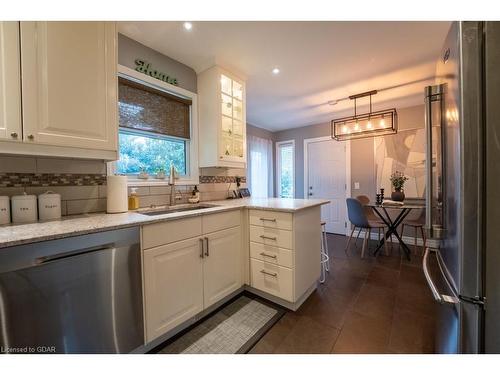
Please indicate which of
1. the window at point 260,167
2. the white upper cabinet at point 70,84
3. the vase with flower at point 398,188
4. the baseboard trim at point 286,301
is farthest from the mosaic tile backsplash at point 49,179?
the vase with flower at point 398,188

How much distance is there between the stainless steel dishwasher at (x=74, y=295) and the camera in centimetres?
83

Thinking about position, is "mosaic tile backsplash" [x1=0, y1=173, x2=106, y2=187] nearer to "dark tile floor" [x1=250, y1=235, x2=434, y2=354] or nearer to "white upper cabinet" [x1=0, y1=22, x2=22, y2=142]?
"white upper cabinet" [x1=0, y1=22, x2=22, y2=142]

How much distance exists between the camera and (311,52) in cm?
199

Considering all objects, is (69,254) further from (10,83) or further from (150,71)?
(150,71)

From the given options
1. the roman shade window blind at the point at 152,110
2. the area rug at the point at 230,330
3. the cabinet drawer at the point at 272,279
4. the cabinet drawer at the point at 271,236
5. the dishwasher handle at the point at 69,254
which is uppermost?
the roman shade window blind at the point at 152,110

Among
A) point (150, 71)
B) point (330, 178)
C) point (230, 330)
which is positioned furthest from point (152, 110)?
point (330, 178)

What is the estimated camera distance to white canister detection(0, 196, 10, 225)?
3.64 feet

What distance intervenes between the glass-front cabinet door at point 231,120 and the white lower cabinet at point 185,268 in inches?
36.2

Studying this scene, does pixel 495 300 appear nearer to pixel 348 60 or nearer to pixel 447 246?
pixel 447 246

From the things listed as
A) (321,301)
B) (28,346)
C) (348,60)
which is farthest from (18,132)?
(348,60)

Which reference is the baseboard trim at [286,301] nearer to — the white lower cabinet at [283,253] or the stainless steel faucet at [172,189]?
the white lower cabinet at [283,253]

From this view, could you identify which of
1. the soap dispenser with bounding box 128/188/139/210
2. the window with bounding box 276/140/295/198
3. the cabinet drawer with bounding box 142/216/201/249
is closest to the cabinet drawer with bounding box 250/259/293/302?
the cabinet drawer with bounding box 142/216/201/249

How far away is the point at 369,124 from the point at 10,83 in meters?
3.33

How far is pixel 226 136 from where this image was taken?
7.70ft
